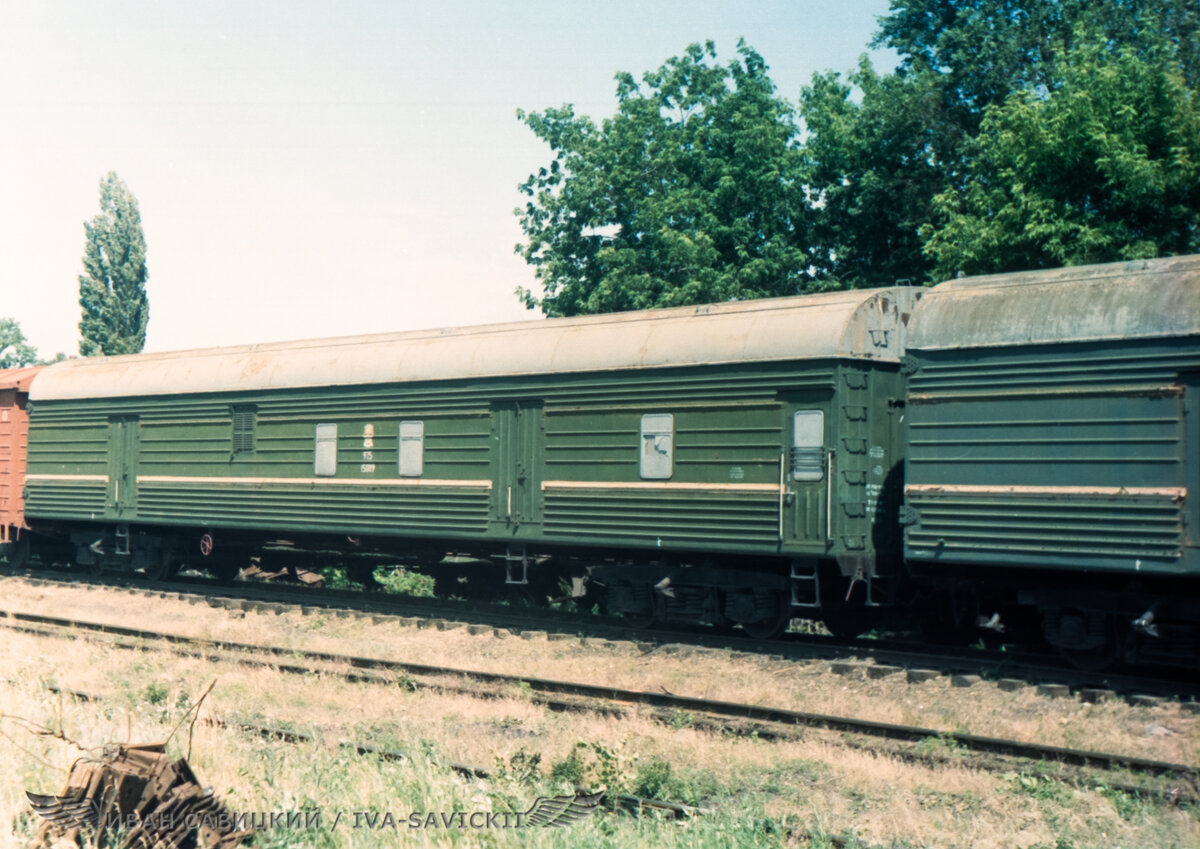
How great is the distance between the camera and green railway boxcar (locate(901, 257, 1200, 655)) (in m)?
10.9

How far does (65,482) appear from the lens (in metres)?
21.9

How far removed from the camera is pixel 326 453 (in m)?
18.1

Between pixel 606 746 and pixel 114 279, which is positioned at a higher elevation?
pixel 114 279

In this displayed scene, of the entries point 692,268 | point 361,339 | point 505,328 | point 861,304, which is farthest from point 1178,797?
point 692,268

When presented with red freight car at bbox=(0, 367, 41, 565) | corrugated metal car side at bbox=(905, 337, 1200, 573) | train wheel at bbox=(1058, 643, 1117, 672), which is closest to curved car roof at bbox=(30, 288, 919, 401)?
corrugated metal car side at bbox=(905, 337, 1200, 573)

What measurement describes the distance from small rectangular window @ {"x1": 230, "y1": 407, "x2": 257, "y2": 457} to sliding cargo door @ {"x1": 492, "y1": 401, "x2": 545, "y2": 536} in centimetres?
508

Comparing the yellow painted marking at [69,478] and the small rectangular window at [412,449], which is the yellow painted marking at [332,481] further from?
the yellow painted marking at [69,478]

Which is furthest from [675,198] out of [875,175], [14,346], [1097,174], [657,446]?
[14,346]

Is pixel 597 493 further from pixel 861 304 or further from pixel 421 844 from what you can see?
pixel 421 844

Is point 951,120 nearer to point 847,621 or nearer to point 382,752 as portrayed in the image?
point 847,621

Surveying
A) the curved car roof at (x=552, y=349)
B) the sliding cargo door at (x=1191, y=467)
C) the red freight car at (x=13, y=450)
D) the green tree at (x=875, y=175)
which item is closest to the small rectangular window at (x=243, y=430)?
the curved car roof at (x=552, y=349)

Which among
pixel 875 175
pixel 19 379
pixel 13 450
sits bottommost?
pixel 13 450

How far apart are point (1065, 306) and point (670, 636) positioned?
602 cm

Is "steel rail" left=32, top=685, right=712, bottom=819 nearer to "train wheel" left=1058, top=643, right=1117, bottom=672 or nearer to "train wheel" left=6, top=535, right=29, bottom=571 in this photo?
"train wheel" left=1058, top=643, right=1117, bottom=672
